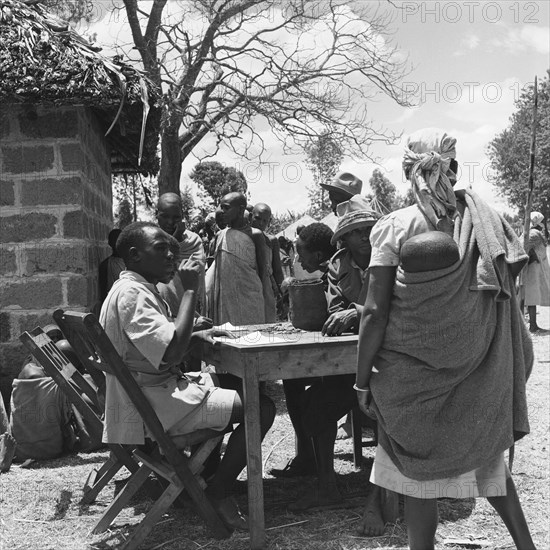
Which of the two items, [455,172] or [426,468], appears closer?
[426,468]

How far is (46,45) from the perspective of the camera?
477 centimetres

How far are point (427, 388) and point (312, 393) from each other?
1.36 m

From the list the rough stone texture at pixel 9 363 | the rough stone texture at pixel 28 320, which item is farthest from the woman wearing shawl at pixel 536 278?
the rough stone texture at pixel 9 363

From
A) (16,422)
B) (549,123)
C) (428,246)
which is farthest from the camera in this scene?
(549,123)

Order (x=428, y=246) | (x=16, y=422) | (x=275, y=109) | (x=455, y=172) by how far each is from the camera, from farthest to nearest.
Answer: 1. (x=275, y=109)
2. (x=16, y=422)
3. (x=455, y=172)
4. (x=428, y=246)

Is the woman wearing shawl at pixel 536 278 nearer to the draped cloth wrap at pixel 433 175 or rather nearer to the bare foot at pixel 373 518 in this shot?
the bare foot at pixel 373 518

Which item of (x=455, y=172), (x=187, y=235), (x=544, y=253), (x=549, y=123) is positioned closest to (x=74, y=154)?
(x=187, y=235)

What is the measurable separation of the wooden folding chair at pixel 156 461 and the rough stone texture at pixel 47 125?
2.29 meters

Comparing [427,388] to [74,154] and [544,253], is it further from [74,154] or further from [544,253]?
[544,253]

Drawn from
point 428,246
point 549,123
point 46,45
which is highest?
point 549,123

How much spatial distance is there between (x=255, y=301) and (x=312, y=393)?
96.1 inches

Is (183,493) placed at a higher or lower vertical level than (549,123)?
lower

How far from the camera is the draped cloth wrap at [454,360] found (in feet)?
7.58

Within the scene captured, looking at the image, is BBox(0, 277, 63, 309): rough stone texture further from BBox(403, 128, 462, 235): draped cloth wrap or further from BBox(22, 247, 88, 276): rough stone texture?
BBox(403, 128, 462, 235): draped cloth wrap
